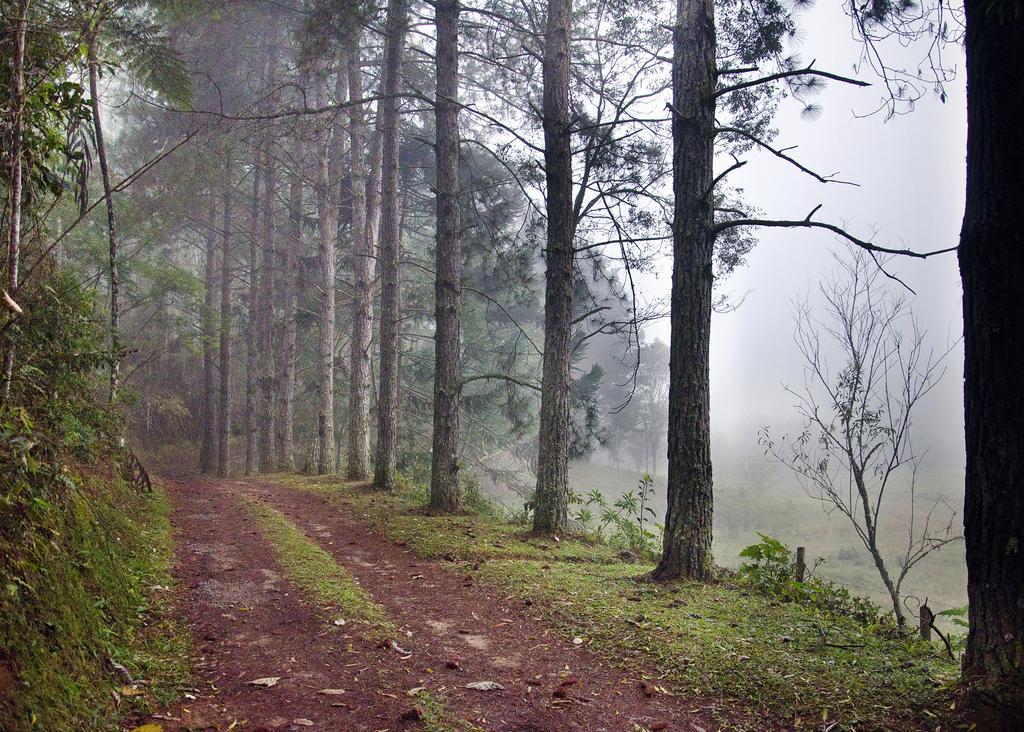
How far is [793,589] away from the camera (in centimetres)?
535

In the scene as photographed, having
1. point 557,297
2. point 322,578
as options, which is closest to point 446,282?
point 557,297

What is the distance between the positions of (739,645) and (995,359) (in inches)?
90.7

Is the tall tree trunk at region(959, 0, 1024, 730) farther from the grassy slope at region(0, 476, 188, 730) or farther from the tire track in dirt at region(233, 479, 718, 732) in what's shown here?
the grassy slope at region(0, 476, 188, 730)

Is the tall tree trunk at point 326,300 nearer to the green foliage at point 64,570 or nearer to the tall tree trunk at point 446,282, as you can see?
the tall tree trunk at point 446,282

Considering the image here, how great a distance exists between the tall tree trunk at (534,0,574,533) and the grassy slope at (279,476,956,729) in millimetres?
1395

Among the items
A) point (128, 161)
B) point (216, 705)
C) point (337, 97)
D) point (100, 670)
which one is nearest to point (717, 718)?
point (216, 705)

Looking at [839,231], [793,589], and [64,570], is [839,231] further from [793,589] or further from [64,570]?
[64,570]

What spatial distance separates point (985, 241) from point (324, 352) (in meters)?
14.5

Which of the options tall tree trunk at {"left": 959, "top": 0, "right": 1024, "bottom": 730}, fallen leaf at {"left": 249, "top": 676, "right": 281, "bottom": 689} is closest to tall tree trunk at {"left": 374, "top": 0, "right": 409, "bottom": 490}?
fallen leaf at {"left": 249, "top": 676, "right": 281, "bottom": 689}

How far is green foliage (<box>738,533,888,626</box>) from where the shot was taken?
16.8ft

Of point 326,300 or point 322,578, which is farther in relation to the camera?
point 326,300

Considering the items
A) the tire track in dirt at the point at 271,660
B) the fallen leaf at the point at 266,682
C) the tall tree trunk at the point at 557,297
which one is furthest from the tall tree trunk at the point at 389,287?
the fallen leaf at the point at 266,682

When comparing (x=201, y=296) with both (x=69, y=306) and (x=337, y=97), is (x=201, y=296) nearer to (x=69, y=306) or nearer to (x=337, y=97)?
(x=337, y=97)

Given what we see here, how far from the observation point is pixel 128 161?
18562 mm
